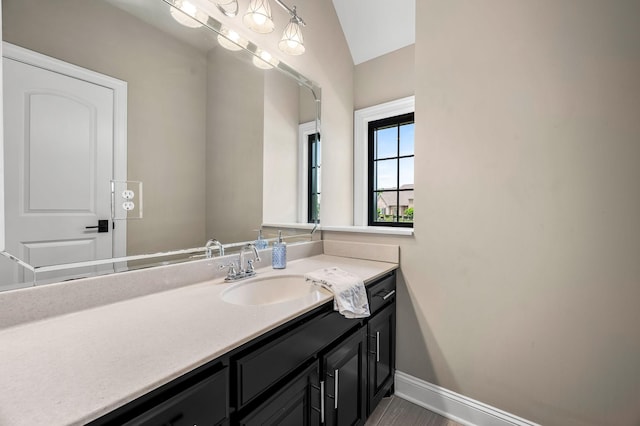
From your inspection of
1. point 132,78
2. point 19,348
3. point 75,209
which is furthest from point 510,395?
point 132,78

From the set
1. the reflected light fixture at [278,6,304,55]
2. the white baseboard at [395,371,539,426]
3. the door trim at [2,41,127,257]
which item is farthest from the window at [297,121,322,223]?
the white baseboard at [395,371,539,426]

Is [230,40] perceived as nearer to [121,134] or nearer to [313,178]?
[121,134]

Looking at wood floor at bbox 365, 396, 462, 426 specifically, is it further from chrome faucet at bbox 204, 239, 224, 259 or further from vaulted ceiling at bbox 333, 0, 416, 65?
vaulted ceiling at bbox 333, 0, 416, 65

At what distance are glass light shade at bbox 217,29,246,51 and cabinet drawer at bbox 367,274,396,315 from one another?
145 cm

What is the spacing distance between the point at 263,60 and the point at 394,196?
142 centimetres

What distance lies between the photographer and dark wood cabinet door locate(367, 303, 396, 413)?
1.49 m

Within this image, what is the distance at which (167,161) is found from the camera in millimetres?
1227

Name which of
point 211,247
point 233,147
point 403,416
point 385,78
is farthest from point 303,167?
point 403,416

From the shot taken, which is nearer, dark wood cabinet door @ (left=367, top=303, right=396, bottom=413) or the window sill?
dark wood cabinet door @ (left=367, top=303, right=396, bottom=413)

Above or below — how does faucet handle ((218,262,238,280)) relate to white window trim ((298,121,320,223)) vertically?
below

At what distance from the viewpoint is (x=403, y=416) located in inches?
63.5

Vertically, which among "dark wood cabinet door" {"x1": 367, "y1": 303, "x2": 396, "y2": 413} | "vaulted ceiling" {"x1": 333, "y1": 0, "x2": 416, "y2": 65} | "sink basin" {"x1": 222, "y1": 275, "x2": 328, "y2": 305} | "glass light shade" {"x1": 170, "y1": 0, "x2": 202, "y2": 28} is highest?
"vaulted ceiling" {"x1": 333, "y1": 0, "x2": 416, "y2": 65}

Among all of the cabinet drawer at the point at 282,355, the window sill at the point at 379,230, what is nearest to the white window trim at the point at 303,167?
the window sill at the point at 379,230

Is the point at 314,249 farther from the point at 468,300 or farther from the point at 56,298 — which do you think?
the point at 56,298
